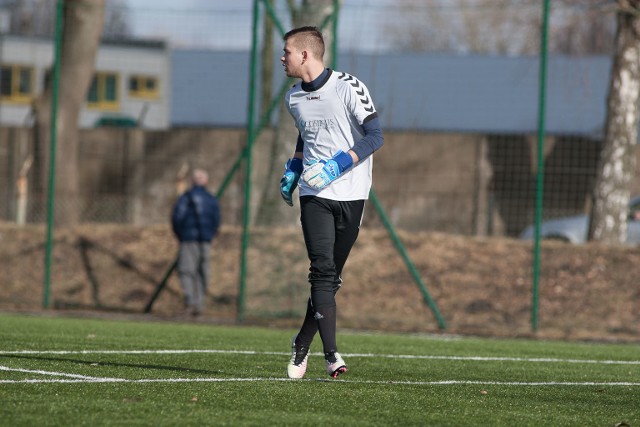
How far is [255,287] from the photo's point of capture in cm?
1656

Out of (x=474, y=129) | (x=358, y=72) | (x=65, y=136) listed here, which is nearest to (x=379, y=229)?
(x=358, y=72)

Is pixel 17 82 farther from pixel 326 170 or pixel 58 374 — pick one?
pixel 326 170

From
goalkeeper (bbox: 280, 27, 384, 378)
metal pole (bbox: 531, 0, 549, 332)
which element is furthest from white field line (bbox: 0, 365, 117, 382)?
metal pole (bbox: 531, 0, 549, 332)

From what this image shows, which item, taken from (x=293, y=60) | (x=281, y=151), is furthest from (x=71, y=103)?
(x=293, y=60)

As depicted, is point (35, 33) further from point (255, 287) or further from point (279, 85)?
point (255, 287)

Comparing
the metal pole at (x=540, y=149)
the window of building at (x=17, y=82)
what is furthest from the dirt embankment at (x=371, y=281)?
the window of building at (x=17, y=82)

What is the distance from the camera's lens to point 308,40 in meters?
7.79

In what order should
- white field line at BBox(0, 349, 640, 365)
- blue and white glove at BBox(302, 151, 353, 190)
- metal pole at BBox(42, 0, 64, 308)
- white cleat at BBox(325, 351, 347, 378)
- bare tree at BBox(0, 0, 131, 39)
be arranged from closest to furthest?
blue and white glove at BBox(302, 151, 353, 190), white cleat at BBox(325, 351, 347, 378), white field line at BBox(0, 349, 640, 365), metal pole at BBox(42, 0, 64, 308), bare tree at BBox(0, 0, 131, 39)

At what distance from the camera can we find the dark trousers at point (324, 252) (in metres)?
7.67

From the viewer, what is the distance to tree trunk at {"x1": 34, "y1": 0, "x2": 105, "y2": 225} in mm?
21641

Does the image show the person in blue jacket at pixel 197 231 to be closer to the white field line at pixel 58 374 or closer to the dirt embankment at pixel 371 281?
the dirt embankment at pixel 371 281

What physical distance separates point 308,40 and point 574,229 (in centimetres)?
1436

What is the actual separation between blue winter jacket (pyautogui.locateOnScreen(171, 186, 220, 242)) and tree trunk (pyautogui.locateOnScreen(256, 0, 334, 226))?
136 cm

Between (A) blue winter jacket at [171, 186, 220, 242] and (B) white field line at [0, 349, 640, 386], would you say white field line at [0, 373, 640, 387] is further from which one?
(A) blue winter jacket at [171, 186, 220, 242]
